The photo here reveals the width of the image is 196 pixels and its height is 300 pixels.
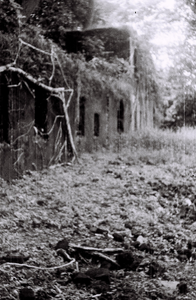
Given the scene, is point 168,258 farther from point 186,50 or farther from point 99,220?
point 186,50

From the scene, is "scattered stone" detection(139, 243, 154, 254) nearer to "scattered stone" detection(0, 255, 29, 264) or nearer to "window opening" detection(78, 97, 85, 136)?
"scattered stone" detection(0, 255, 29, 264)

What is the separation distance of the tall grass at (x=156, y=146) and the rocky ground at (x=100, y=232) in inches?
3.0

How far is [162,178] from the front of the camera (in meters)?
4.09

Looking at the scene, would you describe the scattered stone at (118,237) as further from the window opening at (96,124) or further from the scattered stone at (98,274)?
the window opening at (96,124)

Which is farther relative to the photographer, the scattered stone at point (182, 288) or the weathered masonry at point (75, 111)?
the weathered masonry at point (75, 111)

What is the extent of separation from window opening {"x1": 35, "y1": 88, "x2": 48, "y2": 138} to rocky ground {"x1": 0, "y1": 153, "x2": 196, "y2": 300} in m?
0.43

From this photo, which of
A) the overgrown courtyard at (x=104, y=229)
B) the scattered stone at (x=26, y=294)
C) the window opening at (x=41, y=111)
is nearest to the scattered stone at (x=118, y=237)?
the overgrown courtyard at (x=104, y=229)

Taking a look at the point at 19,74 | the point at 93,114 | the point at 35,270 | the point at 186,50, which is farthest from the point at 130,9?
the point at 35,270

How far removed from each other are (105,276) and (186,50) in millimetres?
1843

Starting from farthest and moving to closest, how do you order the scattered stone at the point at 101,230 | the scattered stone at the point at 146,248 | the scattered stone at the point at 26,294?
1. the scattered stone at the point at 101,230
2. the scattered stone at the point at 146,248
3. the scattered stone at the point at 26,294

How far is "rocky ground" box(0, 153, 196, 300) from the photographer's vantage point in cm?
214

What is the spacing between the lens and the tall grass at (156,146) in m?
4.12

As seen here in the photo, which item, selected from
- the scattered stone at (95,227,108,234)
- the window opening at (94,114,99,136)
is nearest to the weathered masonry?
the window opening at (94,114,99,136)

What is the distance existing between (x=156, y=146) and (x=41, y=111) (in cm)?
119
